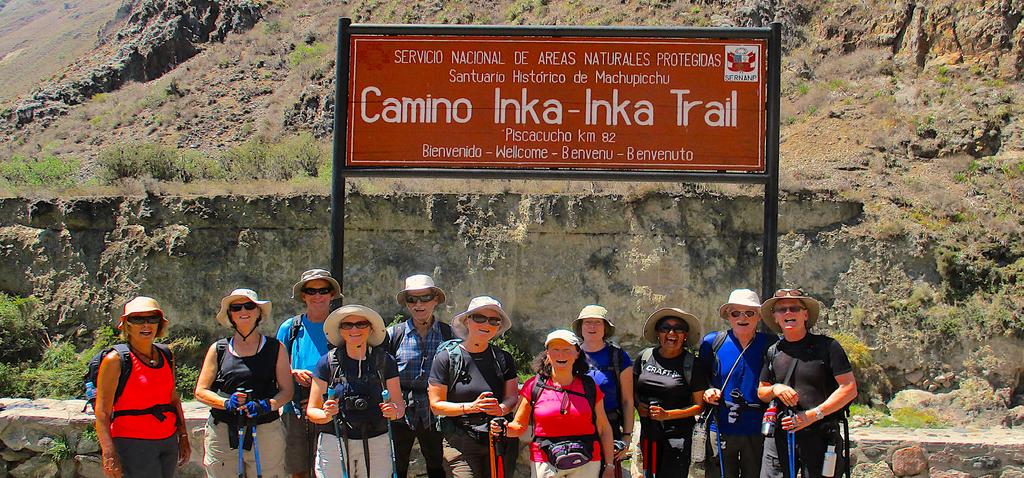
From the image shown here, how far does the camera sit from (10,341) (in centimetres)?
1538

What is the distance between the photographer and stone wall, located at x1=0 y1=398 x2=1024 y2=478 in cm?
581

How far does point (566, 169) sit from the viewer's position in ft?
21.0

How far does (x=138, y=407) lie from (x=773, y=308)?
3830 mm

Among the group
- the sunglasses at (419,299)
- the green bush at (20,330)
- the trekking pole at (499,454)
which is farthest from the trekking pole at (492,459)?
the green bush at (20,330)

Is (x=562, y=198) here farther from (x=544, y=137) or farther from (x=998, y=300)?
(x=544, y=137)

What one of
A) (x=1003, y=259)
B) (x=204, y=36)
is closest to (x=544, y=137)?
(x=1003, y=259)

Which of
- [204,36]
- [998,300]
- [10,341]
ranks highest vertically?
[204,36]

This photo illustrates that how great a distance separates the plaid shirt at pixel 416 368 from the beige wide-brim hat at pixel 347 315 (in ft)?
1.10

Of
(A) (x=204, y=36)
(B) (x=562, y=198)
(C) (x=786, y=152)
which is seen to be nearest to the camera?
(B) (x=562, y=198)

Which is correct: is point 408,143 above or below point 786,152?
below

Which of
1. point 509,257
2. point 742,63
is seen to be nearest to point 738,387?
point 742,63

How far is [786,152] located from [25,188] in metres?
16.1

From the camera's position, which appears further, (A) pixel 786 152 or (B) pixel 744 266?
(A) pixel 786 152

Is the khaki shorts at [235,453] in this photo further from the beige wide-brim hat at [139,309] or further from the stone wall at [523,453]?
the stone wall at [523,453]
